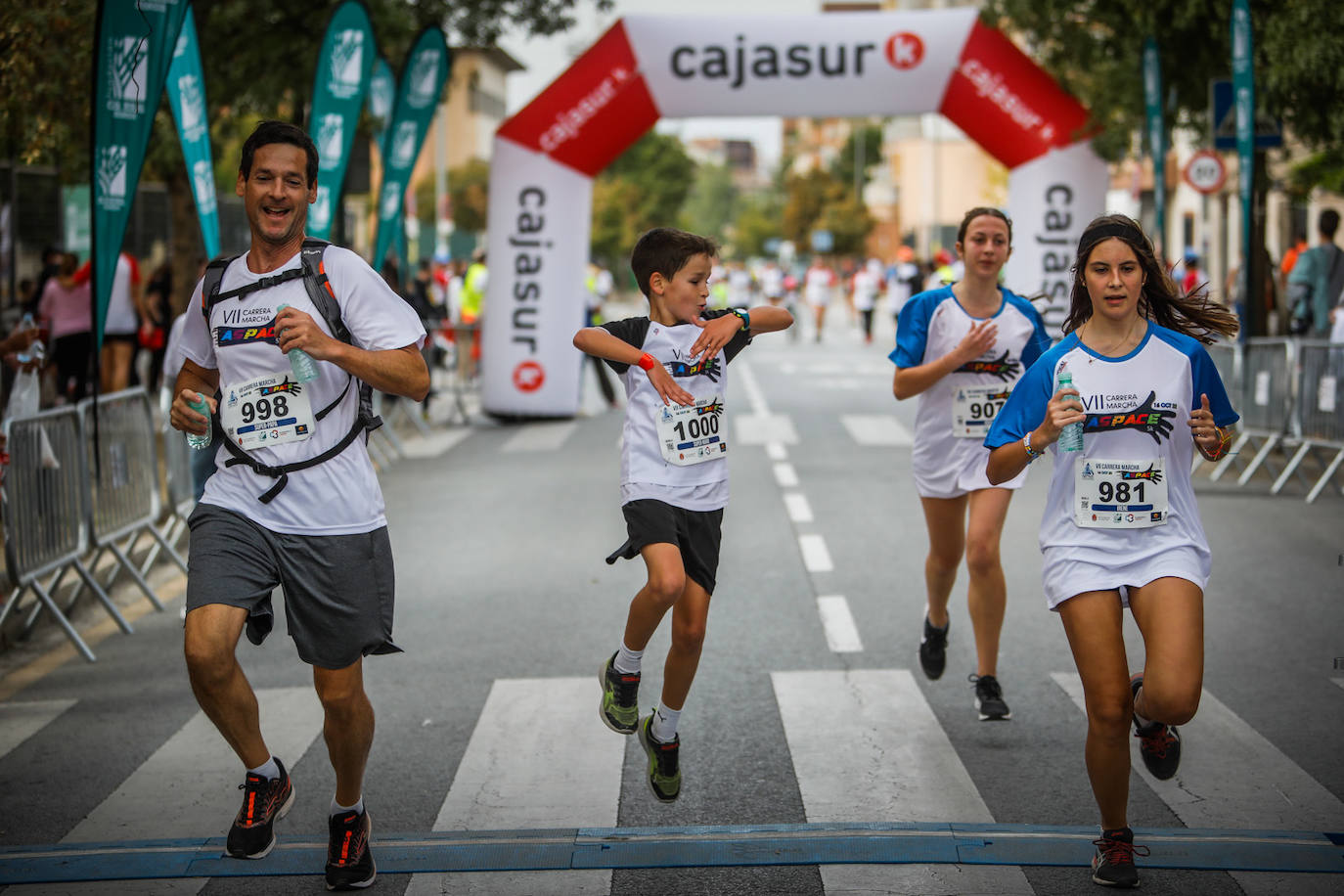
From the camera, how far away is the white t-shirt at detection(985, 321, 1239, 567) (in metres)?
4.73

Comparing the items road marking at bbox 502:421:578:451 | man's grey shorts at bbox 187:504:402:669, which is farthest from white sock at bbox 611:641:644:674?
road marking at bbox 502:421:578:451

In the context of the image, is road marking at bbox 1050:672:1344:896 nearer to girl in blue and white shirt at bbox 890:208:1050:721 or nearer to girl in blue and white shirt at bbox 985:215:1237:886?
girl in blue and white shirt at bbox 985:215:1237:886

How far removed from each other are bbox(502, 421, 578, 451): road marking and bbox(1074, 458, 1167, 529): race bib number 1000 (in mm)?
12278

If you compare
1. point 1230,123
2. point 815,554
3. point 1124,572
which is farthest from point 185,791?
point 1230,123

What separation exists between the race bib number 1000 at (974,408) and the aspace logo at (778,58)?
437 inches

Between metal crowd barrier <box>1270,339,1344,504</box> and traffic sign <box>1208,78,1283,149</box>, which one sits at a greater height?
traffic sign <box>1208,78,1283,149</box>

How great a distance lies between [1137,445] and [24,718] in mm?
4733

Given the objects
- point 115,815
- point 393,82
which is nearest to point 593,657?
point 115,815

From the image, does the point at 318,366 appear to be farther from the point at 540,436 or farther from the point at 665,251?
the point at 540,436

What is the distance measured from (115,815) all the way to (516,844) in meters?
1.46

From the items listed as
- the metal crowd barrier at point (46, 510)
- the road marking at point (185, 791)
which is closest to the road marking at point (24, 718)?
the road marking at point (185, 791)

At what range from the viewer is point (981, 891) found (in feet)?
15.1

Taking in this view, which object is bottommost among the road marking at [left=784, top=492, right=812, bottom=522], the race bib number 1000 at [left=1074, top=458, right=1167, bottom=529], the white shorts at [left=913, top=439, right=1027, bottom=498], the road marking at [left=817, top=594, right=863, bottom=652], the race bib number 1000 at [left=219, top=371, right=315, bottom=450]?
the road marking at [left=817, top=594, right=863, bottom=652]

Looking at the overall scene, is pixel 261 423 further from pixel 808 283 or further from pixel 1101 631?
pixel 808 283
